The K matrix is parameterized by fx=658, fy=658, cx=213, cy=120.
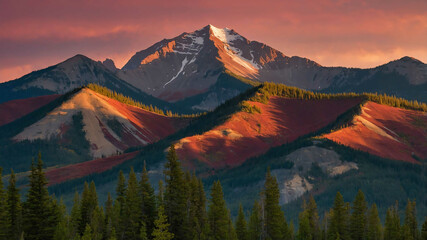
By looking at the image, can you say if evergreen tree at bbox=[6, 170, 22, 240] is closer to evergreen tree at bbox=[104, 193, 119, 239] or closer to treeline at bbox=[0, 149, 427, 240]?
treeline at bbox=[0, 149, 427, 240]

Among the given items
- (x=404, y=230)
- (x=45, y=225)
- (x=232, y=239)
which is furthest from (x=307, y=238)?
(x=45, y=225)

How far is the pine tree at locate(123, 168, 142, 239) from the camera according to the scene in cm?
10288

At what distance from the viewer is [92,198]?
119 metres

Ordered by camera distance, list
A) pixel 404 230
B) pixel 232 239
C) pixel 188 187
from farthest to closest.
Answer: pixel 404 230 < pixel 232 239 < pixel 188 187

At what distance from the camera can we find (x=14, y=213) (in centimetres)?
9656

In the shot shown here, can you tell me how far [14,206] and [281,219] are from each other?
46210 millimetres

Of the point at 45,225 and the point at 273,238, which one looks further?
the point at 273,238

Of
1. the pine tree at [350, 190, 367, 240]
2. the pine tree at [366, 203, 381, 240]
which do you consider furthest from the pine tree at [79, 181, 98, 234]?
the pine tree at [366, 203, 381, 240]

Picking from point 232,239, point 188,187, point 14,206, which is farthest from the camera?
point 232,239

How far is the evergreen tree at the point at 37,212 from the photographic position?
95.1 metres

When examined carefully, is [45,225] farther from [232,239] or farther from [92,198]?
[232,239]

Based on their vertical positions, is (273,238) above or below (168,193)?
below

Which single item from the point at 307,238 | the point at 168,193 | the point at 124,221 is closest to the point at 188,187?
the point at 168,193

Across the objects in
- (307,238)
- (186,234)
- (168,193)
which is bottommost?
(307,238)
